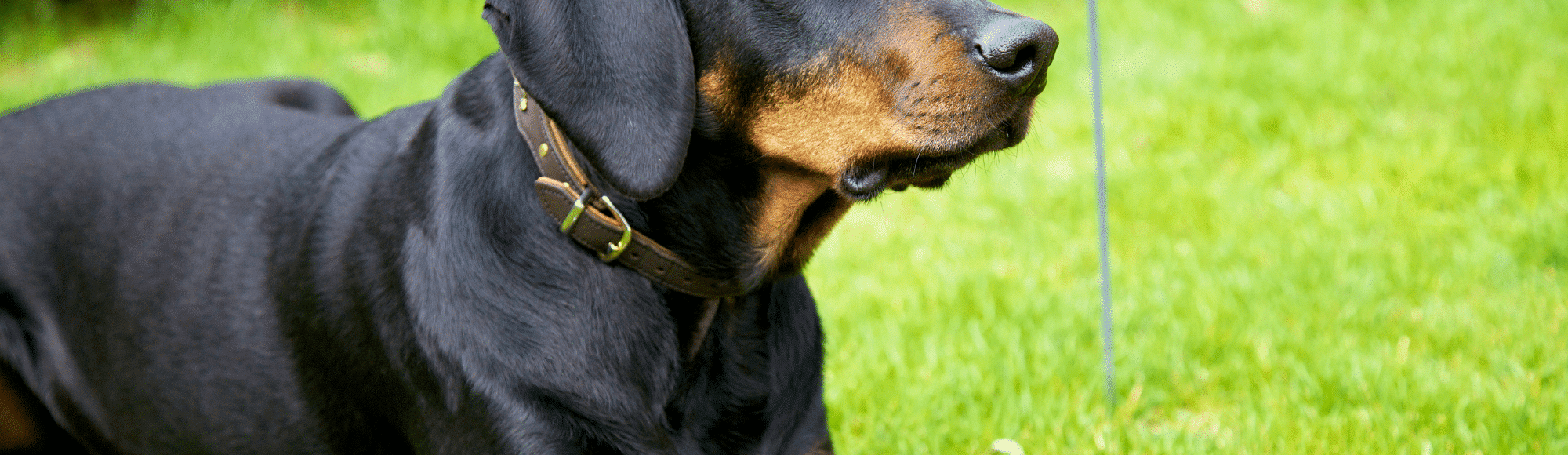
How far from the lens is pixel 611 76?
2357mm

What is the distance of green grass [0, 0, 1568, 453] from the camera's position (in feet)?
12.1

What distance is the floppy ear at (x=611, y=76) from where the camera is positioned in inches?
91.0

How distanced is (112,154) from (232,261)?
0.51m

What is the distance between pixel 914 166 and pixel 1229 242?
2716mm

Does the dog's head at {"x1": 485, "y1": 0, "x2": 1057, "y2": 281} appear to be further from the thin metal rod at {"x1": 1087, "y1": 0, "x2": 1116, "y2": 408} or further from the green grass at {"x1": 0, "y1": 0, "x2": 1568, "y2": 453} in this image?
the thin metal rod at {"x1": 1087, "y1": 0, "x2": 1116, "y2": 408}

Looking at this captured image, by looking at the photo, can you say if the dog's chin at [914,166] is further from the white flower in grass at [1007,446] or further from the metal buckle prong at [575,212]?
the white flower in grass at [1007,446]

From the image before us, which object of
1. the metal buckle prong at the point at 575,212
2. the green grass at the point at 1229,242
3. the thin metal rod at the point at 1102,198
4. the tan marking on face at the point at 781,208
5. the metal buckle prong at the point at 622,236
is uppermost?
the metal buckle prong at the point at 575,212

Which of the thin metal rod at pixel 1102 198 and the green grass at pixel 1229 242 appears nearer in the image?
the thin metal rod at pixel 1102 198

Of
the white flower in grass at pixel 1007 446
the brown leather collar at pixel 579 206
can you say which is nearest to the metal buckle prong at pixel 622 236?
the brown leather collar at pixel 579 206

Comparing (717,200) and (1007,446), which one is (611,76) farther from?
(1007,446)

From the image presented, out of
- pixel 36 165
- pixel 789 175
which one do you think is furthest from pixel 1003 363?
pixel 36 165

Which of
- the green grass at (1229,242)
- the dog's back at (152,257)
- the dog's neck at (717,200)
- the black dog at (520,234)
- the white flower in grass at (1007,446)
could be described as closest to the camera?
the black dog at (520,234)

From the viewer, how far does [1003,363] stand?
402 centimetres

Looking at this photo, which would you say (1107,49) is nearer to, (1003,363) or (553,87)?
(1003,363)
